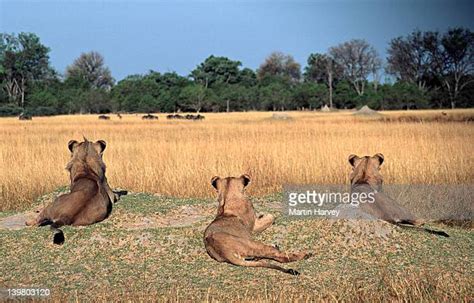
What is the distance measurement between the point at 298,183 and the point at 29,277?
23.0ft

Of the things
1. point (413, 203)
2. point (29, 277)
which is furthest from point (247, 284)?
point (413, 203)

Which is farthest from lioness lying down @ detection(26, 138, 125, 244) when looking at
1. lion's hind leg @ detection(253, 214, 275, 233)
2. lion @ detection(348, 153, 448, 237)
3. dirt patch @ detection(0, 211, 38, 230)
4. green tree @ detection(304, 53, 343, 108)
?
green tree @ detection(304, 53, 343, 108)

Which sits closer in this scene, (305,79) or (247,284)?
(247,284)

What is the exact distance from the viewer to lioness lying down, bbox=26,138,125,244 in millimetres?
8109

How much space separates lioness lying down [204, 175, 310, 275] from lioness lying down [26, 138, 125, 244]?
1.74 meters

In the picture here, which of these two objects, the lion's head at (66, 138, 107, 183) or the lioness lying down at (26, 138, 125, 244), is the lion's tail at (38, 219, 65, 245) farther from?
the lion's head at (66, 138, 107, 183)

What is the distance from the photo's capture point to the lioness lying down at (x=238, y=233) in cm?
646

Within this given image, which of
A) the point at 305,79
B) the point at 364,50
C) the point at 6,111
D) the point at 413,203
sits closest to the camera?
the point at 413,203

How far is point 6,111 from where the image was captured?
193ft

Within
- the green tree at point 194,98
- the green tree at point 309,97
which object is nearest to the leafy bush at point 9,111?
the green tree at point 194,98

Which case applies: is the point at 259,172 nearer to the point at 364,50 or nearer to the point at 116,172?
the point at 116,172

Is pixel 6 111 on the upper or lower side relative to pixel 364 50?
lower

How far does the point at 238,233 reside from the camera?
21.9 ft

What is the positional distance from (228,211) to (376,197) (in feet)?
6.17
